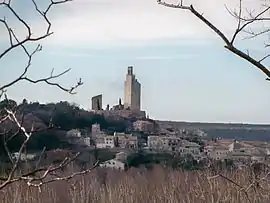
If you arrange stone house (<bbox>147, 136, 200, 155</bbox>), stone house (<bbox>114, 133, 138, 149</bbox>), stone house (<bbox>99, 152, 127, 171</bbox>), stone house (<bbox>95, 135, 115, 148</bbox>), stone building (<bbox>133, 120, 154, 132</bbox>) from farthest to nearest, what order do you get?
stone building (<bbox>133, 120, 154, 132</bbox>), stone house (<bbox>114, 133, 138, 149</bbox>), stone house (<bbox>95, 135, 115, 148</bbox>), stone house (<bbox>147, 136, 200, 155</bbox>), stone house (<bbox>99, 152, 127, 171</bbox>)

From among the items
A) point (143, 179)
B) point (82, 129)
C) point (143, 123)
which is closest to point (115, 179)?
point (143, 179)

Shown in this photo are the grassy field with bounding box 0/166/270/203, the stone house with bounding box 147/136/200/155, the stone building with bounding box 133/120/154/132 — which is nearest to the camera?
the grassy field with bounding box 0/166/270/203

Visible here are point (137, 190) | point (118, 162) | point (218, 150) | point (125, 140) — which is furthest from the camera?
point (125, 140)

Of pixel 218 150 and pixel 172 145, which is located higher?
pixel 172 145

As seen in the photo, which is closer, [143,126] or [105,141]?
[105,141]

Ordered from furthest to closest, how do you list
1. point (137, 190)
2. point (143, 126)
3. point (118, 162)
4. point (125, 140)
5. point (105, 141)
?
point (143, 126)
point (125, 140)
point (105, 141)
point (118, 162)
point (137, 190)

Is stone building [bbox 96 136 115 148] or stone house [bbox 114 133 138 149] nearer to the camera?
stone building [bbox 96 136 115 148]

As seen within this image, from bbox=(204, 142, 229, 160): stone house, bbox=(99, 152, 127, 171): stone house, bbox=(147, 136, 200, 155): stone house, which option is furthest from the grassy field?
bbox=(147, 136, 200, 155): stone house

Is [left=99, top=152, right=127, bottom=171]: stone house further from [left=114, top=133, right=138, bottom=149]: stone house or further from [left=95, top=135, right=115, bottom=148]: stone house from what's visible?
[left=114, top=133, right=138, bottom=149]: stone house

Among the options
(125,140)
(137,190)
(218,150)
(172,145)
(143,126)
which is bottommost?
(137,190)

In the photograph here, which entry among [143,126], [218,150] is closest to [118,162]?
[218,150]

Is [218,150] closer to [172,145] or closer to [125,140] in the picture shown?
[172,145]

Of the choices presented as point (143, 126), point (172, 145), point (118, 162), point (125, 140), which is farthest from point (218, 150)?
point (143, 126)
